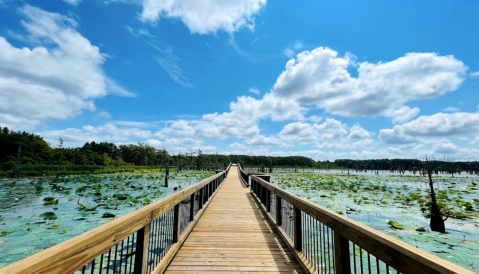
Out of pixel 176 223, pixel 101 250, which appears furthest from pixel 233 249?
pixel 101 250

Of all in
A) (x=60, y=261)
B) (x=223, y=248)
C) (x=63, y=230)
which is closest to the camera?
(x=60, y=261)

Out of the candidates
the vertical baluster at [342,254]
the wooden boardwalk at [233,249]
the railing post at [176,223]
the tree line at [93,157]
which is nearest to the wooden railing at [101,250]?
the railing post at [176,223]

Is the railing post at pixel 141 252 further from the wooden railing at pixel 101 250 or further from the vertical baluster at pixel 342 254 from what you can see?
the vertical baluster at pixel 342 254

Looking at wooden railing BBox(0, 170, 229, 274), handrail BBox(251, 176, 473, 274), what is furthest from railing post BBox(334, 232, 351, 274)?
wooden railing BBox(0, 170, 229, 274)

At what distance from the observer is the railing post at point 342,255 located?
2.12 metres

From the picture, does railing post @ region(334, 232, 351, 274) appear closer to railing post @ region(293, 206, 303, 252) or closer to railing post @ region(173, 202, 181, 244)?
railing post @ region(293, 206, 303, 252)

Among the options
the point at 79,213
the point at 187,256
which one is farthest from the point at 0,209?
the point at 187,256

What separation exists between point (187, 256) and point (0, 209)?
479 inches

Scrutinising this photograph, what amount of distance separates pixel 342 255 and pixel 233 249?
2187mm

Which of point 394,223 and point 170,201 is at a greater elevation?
point 170,201

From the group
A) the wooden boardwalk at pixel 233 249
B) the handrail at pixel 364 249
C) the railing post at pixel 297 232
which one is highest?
the handrail at pixel 364 249

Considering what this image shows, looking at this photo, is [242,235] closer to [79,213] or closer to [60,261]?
[60,261]

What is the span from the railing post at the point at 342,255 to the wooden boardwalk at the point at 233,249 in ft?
3.61

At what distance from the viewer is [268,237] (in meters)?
4.57
